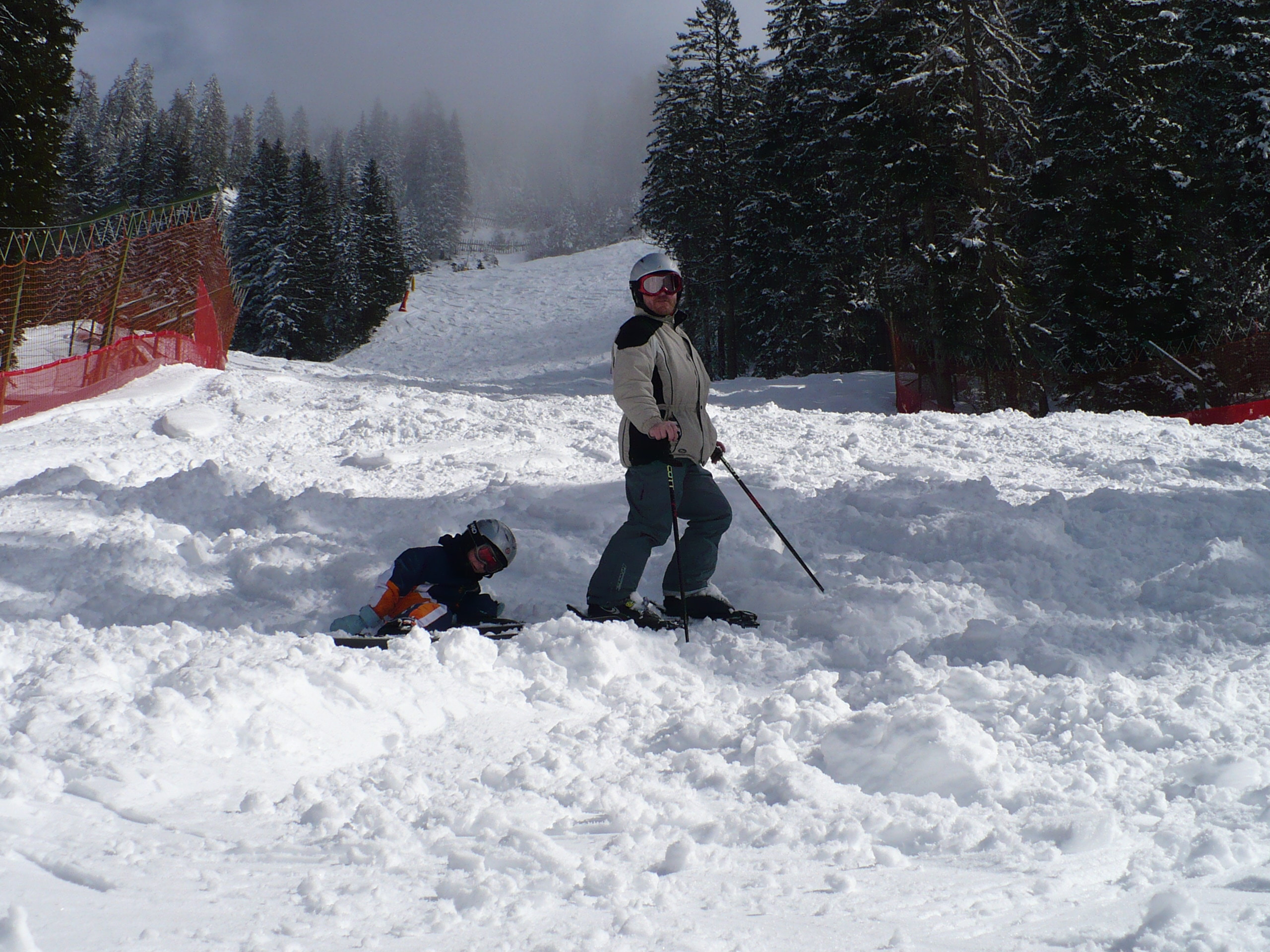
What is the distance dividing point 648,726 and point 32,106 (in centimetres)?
2068

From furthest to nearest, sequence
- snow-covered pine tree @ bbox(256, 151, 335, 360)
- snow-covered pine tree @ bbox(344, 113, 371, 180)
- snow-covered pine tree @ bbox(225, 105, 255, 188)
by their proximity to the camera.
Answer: snow-covered pine tree @ bbox(344, 113, 371, 180), snow-covered pine tree @ bbox(225, 105, 255, 188), snow-covered pine tree @ bbox(256, 151, 335, 360)

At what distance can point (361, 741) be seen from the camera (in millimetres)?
3154

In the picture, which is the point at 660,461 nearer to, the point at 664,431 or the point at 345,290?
the point at 664,431

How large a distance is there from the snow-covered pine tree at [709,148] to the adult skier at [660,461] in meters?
24.0

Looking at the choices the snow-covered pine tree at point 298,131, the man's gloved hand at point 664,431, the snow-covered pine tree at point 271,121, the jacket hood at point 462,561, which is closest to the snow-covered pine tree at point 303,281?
the jacket hood at point 462,561

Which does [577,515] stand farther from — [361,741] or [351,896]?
[351,896]

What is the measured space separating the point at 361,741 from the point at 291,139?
138 m

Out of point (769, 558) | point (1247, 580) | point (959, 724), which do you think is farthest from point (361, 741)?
point (1247, 580)

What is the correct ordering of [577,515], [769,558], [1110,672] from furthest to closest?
[577,515], [769,558], [1110,672]

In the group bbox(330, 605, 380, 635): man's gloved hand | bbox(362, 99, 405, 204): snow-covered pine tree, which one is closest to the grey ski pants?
bbox(330, 605, 380, 635): man's gloved hand

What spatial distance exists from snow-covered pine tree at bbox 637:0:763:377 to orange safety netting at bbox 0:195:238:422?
16.3m

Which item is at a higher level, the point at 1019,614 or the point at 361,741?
the point at 1019,614

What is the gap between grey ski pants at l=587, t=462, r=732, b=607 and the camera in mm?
4457

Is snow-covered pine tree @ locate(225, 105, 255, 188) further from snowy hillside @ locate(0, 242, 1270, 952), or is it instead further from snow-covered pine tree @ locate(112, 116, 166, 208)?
snowy hillside @ locate(0, 242, 1270, 952)
